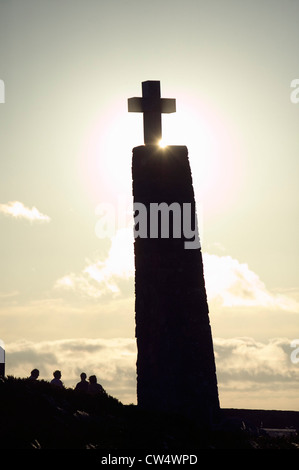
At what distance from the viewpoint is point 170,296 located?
65.2 feet

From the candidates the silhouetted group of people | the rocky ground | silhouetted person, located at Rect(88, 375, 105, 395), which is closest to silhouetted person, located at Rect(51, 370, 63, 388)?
the silhouetted group of people

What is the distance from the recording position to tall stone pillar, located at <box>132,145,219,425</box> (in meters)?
19.6

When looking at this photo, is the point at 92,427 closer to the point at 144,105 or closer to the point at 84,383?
the point at 84,383

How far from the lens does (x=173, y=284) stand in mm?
19906

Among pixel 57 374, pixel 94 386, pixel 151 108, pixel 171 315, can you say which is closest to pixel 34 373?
pixel 57 374

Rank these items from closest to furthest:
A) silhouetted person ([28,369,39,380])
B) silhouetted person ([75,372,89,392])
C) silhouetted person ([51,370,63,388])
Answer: silhouetted person ([51,370,63,388]) < silhouetted person ([28,369,39,380]) < silhouetted person ([75,372,89,392])

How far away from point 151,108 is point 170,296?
16.8ft

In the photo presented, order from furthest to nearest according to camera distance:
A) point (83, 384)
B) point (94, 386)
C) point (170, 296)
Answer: point (170, 296)
point (83, 384)
point (94, 386)

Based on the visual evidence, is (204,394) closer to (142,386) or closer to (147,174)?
(142,386)

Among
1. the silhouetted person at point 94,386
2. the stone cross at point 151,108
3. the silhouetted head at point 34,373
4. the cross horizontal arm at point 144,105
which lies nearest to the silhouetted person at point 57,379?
the silhouetted head at point 34,373

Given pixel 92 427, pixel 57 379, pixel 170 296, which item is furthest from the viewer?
pixel 170 296

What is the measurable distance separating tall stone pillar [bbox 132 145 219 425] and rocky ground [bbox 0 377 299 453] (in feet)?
3.25

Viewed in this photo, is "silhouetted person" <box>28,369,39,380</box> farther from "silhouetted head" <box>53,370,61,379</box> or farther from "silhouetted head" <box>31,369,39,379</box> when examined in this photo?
"silhouetted head" <box>53,370,61,379</box>
